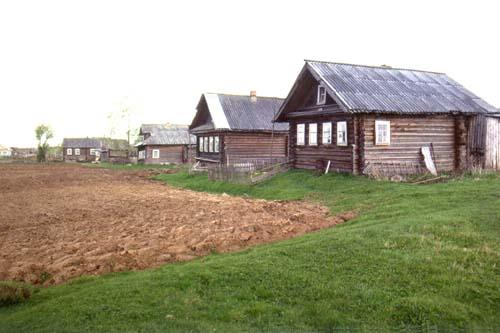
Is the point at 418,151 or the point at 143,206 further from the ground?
the point at 418,151

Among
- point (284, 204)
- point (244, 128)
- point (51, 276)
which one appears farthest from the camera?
point (244, 128)

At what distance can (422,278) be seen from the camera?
7902 millimetres

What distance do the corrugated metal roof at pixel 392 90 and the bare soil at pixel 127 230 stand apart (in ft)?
24.3

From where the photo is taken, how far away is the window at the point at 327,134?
79.2 feet

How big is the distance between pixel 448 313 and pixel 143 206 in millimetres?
14646

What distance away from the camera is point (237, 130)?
35469 millimetres

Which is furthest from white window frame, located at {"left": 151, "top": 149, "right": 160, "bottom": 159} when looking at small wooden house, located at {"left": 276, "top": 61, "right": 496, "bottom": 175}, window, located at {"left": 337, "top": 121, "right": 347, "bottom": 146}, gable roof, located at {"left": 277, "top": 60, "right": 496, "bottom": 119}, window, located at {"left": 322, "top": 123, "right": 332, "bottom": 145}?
window, located at {"left": 337, "top": 121, "right": 347, "bottom": 146}

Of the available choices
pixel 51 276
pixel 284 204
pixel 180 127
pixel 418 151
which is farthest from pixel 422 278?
pixel 180 127

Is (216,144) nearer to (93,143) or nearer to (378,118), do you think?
(378,118)

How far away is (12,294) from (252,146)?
29468 millimetres

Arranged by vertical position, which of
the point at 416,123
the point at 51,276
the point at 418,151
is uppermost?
the point at 416,123

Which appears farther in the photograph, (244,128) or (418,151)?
(244,128)

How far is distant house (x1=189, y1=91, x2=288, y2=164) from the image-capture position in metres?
35.8

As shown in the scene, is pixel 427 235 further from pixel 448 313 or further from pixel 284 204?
pixel 284 204
